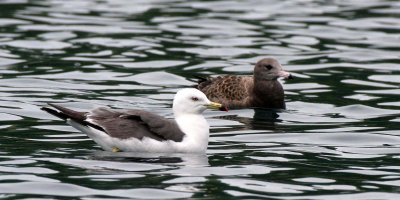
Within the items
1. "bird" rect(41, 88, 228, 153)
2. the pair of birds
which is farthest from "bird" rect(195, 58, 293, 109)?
"bird" rect(41, 88, 228, 153)

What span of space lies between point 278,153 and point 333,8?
1521 cm

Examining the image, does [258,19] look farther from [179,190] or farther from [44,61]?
[179,190]

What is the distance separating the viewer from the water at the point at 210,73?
1352 cm

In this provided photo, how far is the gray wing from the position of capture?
15.0 meters

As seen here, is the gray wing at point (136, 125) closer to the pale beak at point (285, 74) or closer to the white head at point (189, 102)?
the white head at point (189, 102)

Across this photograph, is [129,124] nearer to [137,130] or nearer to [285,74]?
[137,130]

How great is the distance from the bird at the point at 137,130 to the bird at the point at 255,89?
15.6ft

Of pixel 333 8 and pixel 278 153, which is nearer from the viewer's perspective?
pixel 278 153

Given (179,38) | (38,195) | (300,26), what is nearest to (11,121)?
(38,195)

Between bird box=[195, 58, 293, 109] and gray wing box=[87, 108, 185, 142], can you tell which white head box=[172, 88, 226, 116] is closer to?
gray wing box=[87, 108, 185, 142]

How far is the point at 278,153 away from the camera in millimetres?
15508

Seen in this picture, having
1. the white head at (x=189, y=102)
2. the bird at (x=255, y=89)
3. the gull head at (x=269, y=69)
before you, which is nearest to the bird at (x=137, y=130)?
the white head at (x=189, y=102)

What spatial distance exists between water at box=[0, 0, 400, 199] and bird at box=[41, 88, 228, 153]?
0.18 meters

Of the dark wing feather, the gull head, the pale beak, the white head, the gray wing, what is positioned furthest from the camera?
the gull head
